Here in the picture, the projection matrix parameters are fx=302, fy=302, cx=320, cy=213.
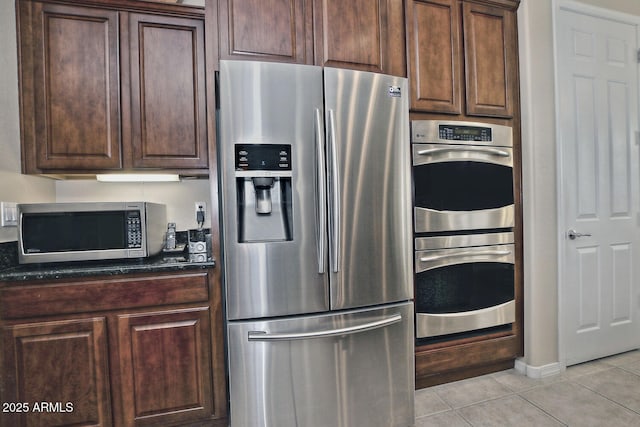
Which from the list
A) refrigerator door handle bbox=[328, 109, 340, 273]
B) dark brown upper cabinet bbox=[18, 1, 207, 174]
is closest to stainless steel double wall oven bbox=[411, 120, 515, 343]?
refrigerator door handle bbox=[328, 109, 340, 273]

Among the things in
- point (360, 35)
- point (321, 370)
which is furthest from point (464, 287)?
point (360, 35)

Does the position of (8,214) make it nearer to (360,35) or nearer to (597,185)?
(360,35)

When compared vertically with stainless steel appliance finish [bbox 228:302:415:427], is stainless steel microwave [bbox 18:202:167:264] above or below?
above

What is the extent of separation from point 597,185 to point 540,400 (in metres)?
1.62

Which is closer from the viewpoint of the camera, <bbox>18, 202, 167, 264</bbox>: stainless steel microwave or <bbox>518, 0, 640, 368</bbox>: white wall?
<bbox>18, 202, 167, 264</bbox>: stainless steel microwave

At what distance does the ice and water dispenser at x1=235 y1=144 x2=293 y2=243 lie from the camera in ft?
4.57

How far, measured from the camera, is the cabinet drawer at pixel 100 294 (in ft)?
4.47

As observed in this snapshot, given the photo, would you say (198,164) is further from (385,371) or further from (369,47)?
(385,371)

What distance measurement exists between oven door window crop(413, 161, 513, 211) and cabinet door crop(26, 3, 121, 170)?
71.4 inches

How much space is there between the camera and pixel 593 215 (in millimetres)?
2281

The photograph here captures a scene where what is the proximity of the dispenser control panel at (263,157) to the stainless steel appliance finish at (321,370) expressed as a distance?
721 millimetres

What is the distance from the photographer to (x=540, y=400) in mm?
1854

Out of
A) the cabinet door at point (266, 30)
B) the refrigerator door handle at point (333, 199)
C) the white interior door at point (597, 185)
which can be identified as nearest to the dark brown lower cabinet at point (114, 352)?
the refrigerator door handle at point (333, 199)

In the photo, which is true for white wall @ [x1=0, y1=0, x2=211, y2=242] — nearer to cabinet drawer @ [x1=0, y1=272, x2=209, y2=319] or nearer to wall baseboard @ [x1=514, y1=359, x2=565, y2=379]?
cabinet drawer @ [x1=0, y1=272, x2=209, y2=319]
